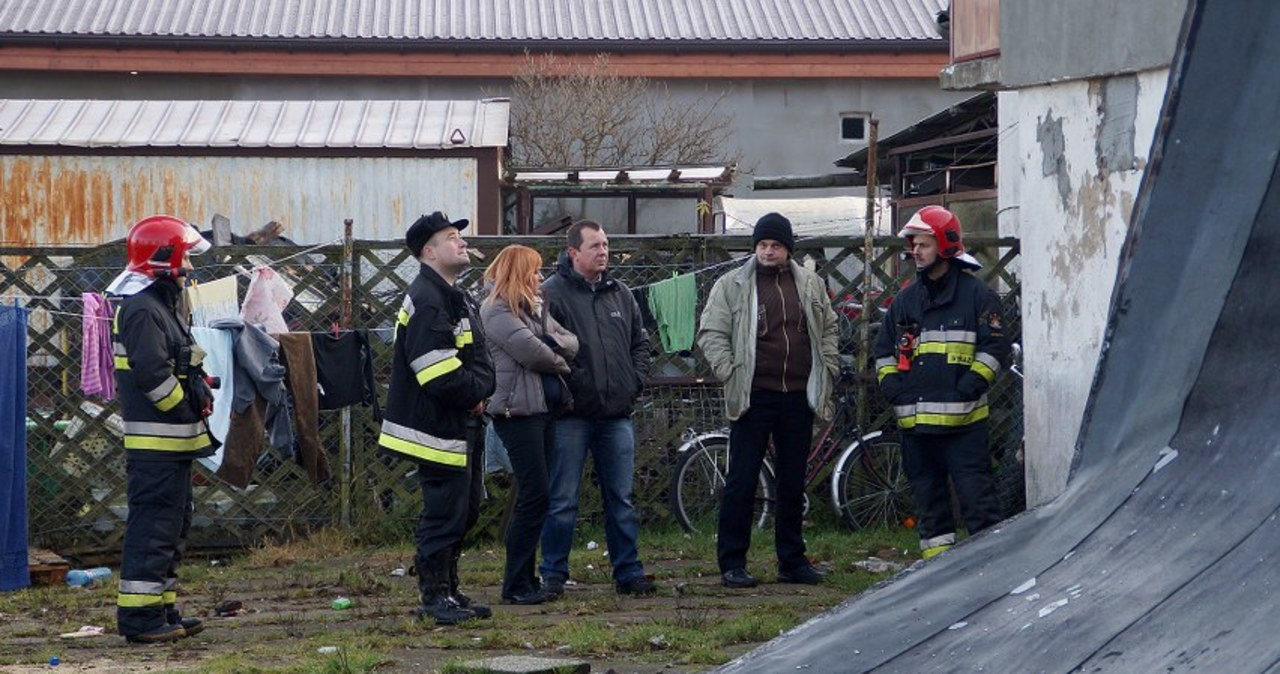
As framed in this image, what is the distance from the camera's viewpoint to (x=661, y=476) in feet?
37.6

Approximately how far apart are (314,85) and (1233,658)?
97.2 feet

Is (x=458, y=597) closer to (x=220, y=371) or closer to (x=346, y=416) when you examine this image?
(x=220, y=371)

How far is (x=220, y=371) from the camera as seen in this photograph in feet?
32.8

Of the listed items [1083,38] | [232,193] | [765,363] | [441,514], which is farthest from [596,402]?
[232,193]

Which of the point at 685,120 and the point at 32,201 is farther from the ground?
the point at 685,120

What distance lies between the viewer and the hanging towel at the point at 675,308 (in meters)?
11.3

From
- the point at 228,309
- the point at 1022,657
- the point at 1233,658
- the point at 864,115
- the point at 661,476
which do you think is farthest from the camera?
the point at 864,115

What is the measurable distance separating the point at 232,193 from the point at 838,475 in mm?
10077

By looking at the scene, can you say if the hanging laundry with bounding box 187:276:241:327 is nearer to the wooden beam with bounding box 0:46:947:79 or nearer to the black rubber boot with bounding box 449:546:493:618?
the black rubber boot with bounding box 449:546:493:618

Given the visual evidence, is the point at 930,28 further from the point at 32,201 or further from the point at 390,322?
the point at 390,322

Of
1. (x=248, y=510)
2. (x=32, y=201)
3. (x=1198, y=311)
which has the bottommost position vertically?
(x=248, y=510)

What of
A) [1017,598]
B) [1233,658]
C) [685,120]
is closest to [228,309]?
[1017,598]

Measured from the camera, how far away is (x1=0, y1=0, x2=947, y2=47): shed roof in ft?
103

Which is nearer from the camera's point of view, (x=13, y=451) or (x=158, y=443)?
(x=158, y=443)
